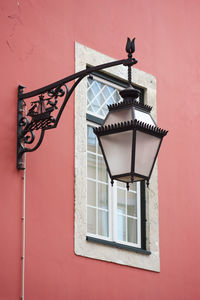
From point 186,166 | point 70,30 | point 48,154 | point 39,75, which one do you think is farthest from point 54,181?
point 186,166

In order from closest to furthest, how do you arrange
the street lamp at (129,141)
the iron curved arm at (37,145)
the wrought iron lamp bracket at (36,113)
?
the street lamp at (129,141) < the wrought iron lamp bracket at (36,113) < the iron curved arm at (37,145)

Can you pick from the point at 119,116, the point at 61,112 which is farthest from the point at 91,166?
the point at 119,116

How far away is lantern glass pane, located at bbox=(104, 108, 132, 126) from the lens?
6.40m

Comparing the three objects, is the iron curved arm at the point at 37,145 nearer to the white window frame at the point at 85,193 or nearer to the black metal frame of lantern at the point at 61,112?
the black metal frame of lantern at the point at 61,112

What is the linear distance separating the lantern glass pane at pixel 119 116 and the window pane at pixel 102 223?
1913 mm

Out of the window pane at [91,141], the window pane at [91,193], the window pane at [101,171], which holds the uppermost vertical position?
the window pane at [91,141]

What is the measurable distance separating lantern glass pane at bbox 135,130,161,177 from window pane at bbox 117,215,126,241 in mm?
2064

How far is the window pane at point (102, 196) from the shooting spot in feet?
27.2

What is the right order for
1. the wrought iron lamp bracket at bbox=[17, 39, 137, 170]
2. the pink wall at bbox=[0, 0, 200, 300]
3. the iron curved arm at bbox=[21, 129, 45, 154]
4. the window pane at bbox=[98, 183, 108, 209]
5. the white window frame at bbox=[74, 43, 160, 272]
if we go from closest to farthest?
the wrought iron lamp bracket at bbox=[17, 39, 137, 170], the iron curved arm at bbox=[21, 129, 45, 154], the pink wall at bbox=[0, 0, 200, 300], the white window frame at bbox=[74, 43, 160, 272], the window pane at bbox=[98, 183, 108, 209]

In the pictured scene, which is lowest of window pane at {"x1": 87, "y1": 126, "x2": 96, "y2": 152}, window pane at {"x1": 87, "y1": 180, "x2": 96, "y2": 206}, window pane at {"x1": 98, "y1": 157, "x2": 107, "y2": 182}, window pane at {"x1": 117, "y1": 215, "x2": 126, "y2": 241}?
window pane at {"x1": 117, "y1": 215, "x2": 126, "y2": 241}

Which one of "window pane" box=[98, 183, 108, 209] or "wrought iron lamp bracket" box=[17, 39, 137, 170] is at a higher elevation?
"wrought iron lamp bracket" box=[17, 39, 137, 170]

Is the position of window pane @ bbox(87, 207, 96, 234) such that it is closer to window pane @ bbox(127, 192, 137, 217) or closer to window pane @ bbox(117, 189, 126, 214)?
window pane @ bbox(117, 189, 126, 214)

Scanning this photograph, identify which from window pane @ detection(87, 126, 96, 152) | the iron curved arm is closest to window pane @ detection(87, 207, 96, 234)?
window pane @ detection(87, 126, 96, 152)

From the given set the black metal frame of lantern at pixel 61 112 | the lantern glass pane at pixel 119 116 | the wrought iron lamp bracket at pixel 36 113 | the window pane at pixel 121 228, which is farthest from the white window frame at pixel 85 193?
the lantern glass pane at pixel 119 116
